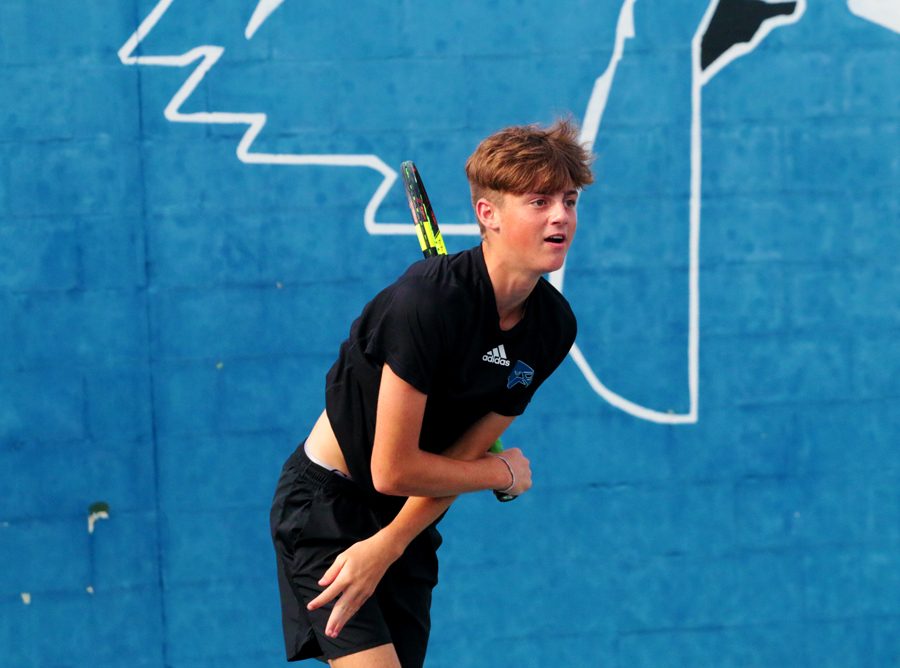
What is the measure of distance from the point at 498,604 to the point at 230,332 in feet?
4.56

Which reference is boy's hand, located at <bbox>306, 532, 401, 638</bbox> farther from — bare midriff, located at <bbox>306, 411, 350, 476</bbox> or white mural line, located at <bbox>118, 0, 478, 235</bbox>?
white mural line, located at <bbox>118, 0, 478, 235</bbox>

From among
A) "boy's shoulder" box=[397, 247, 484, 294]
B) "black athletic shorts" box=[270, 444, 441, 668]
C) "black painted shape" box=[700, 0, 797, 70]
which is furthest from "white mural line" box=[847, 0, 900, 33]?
"black athletic shorts" box=[270, 444, 441, 668]

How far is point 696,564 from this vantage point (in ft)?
15.4

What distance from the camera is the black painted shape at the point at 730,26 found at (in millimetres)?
4551

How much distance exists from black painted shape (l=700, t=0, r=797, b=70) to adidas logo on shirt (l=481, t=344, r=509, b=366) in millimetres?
2102

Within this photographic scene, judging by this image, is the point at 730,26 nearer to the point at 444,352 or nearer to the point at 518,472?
the point at 518,472

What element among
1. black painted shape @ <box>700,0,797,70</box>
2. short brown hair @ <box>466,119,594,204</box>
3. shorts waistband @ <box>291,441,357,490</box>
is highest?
black painted shape @ <box>700,0,797,70</box>

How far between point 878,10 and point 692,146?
85 cm

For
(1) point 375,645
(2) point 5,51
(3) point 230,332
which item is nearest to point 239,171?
(3) point 230,332

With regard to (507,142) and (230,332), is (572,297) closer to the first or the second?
(230,332)

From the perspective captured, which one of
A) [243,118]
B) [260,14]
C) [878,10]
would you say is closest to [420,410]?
Answer: [243,118]

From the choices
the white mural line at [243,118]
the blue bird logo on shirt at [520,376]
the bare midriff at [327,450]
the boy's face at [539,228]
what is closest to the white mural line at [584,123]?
the white mural line at [243,118]

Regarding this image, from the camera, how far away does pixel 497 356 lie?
2.88 m

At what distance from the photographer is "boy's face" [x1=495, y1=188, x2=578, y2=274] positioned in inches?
109
